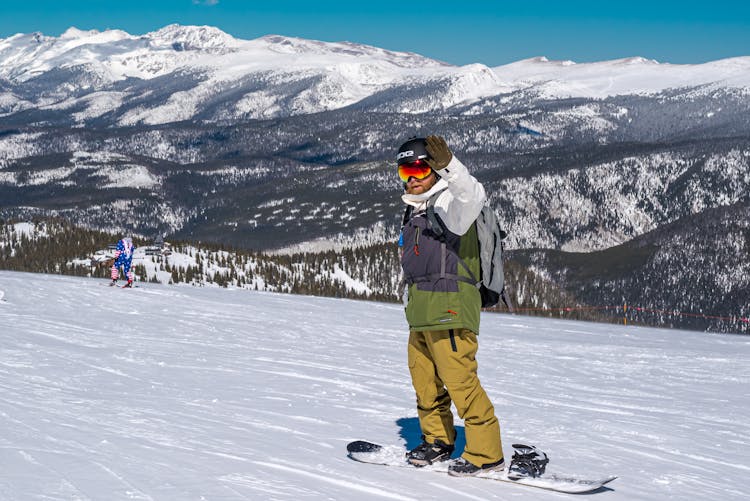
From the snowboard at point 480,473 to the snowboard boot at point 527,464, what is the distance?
0.14 feet

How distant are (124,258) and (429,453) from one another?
863 inches

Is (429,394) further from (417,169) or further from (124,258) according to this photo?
(124,258)

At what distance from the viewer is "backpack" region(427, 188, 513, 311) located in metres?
6.30

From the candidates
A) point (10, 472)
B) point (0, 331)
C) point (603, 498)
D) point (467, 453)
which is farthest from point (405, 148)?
point (0, 331)

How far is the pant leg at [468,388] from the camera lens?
250 inches

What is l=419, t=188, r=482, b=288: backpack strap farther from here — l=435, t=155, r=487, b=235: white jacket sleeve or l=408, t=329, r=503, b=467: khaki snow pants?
l=408, t=329, r=503, b=467: khaki snow pants

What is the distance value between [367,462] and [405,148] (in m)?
2.54

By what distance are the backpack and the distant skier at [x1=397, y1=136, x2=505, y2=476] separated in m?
0.03

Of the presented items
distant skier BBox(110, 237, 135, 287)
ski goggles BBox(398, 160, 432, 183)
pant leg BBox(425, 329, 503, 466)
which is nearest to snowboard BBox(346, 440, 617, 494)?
pant leg BBox(425, 329, 503, 466)

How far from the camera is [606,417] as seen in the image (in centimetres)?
980

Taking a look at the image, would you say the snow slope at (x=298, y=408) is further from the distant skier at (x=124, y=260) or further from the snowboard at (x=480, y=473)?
the distant skier at (x=124, y=260)

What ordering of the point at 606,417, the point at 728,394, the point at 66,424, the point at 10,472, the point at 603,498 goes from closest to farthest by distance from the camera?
the point at 10,472 → the point at 603,498 → the point at 66,424 → the point at 606,417 → the point at 728,394

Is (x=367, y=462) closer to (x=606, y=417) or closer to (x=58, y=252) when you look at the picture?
(x=606, y=417)

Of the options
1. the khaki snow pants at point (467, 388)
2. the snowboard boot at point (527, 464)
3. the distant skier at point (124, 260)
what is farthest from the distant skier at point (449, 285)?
the distant skier at point (124, 260)
